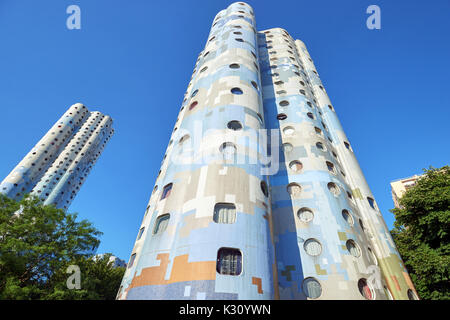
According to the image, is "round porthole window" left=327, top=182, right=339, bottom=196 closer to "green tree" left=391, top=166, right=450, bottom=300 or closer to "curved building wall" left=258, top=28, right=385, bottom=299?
"curved building wall" left=258, top=28, right=385, bottom=299

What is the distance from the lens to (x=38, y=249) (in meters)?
15.3

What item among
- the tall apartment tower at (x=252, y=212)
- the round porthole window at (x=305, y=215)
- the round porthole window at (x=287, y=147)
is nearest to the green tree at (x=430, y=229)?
the tall apartment tower at (x=252, y=212)

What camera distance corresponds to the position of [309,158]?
72.6ft

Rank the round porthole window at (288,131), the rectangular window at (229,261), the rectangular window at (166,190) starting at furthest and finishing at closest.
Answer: the round porthole window at (288,131) → the rectangular window at (166,190) → the rectangular window at (229,261)

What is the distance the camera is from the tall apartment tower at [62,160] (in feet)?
211

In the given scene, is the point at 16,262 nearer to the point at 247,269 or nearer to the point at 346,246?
the point at 247,269

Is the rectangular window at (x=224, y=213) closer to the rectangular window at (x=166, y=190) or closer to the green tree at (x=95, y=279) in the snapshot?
the rectangular window at (x=166, y=190)

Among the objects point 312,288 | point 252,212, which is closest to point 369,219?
point 312,288

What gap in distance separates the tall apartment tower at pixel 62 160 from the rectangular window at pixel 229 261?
67988 millimetres

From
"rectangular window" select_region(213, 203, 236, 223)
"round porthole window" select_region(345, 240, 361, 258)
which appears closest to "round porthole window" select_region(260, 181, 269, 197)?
"rectangular window" select_region(213, 203, 236, 223)

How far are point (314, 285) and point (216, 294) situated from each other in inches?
333

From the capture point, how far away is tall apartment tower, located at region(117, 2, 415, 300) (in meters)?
11.7

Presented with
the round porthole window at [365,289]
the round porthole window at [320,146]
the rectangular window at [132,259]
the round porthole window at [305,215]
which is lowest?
the round porthole window at [365,289]

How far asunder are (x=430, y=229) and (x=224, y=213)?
53.9 ft
